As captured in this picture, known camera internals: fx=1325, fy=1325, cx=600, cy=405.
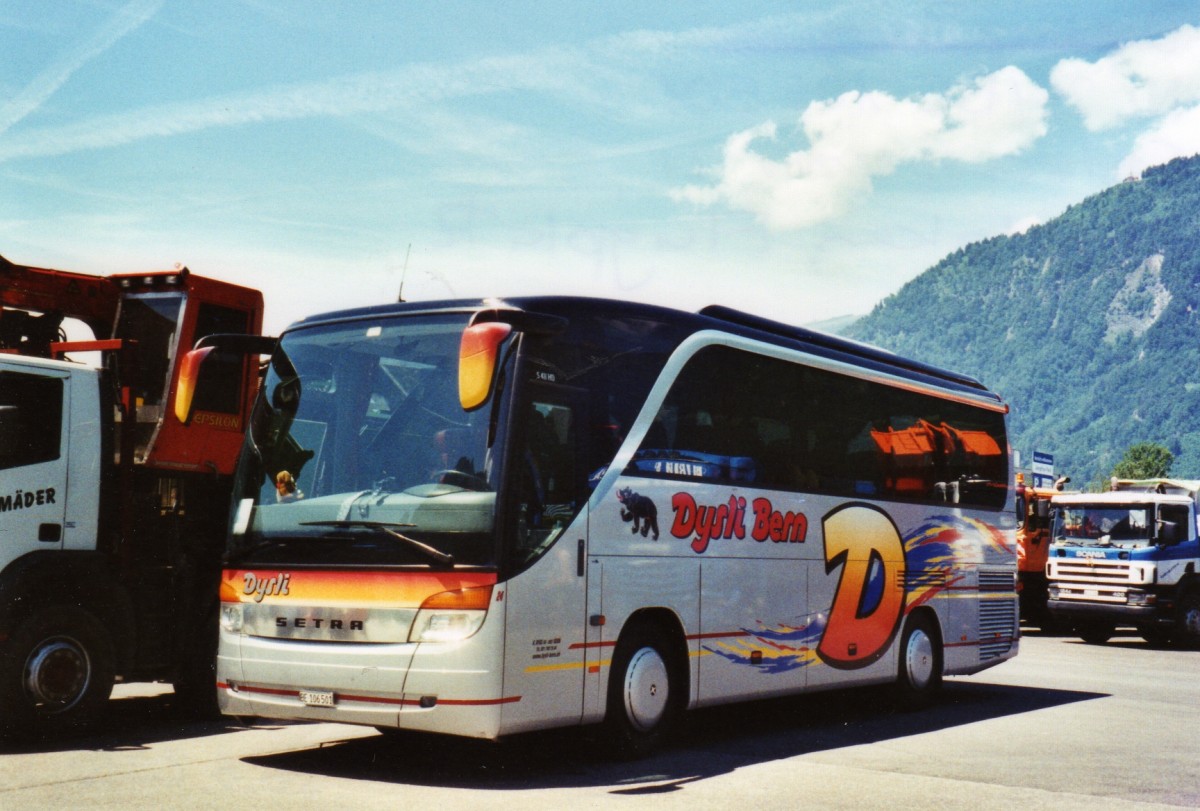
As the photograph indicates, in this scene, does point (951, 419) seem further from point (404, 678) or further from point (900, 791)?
point (404, 678)

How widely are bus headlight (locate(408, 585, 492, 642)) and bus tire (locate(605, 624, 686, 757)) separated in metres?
1.42

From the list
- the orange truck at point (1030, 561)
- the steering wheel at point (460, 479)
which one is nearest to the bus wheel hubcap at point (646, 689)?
the steering wheel at point (460, 479)

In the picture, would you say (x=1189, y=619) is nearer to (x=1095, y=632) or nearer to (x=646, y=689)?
(x=1095, y=632)

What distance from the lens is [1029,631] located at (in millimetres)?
28547

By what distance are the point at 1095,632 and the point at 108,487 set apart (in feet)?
65.5

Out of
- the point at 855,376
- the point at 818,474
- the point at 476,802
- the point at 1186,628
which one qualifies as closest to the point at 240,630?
the point at 476,802

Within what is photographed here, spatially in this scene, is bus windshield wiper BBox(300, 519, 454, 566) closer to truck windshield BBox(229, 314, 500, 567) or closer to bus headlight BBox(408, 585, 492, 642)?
truck windshield BBox(229, 314, 500, 567)

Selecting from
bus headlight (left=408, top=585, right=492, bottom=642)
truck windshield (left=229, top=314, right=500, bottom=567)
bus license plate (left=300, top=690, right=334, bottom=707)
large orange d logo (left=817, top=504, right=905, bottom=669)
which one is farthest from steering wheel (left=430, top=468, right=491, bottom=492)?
large orange d logo (left=817, top=504, right=905, bottom=669)

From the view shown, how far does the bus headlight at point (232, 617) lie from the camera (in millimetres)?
8648

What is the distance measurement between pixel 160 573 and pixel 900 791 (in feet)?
19.4

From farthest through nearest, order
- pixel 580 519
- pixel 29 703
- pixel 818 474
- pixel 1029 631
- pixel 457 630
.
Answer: pixel 1029 631
pixel 818 474
pixel 29 703
pixel 580 519
pixel 457 630

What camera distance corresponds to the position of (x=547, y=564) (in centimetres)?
828

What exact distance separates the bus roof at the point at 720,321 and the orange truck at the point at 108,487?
1203 mm

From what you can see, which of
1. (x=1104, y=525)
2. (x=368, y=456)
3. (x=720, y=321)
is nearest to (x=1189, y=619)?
(x=1104, y=525)
